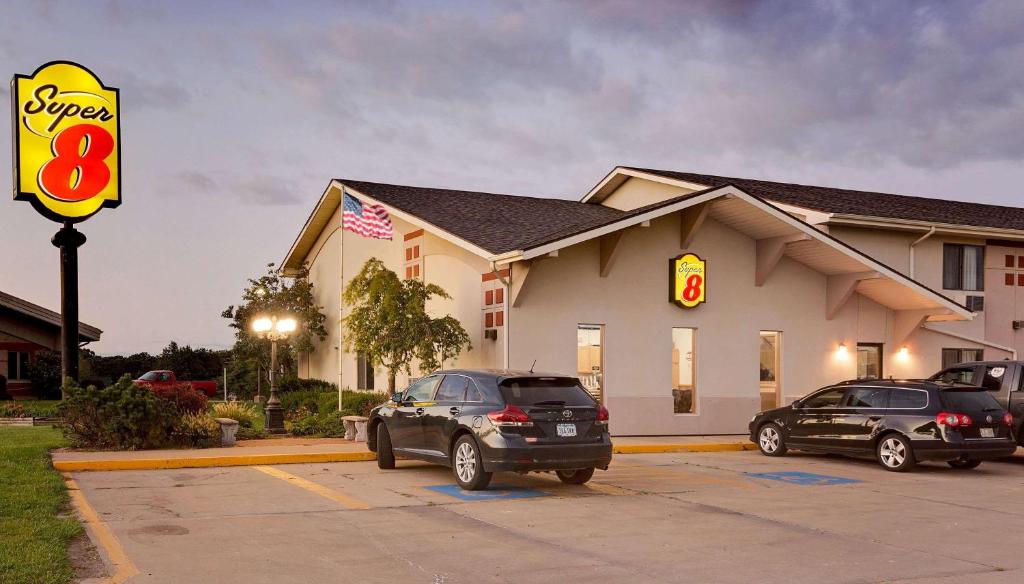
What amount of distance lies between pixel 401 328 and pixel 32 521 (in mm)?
11512

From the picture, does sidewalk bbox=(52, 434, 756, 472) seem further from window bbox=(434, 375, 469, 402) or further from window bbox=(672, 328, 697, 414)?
window bbox=(434, 375, 469, 402)

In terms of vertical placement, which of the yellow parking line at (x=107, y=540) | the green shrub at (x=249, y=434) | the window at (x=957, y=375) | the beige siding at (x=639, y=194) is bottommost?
the green shrub at (x=249, y=434)

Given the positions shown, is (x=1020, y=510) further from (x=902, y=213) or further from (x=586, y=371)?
(x=902, y=213)

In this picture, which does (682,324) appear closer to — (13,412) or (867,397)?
(867,397)

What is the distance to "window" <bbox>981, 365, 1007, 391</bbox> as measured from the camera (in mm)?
18594

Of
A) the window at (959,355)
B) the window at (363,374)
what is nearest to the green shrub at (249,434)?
the window at (363,374)

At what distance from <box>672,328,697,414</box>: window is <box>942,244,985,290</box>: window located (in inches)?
355

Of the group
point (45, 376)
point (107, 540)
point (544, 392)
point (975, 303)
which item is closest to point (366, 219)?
point (544, 392)

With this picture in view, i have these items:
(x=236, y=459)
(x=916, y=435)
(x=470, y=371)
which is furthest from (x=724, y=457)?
(x=236, y=459)

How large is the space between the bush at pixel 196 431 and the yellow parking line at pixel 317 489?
7.98 feet

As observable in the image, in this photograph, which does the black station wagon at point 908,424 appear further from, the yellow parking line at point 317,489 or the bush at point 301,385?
the bush at point 301,385

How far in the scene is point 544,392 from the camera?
525 inches

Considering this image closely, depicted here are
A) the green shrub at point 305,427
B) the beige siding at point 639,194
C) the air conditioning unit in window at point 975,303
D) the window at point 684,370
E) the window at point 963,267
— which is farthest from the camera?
the window at point 963,267

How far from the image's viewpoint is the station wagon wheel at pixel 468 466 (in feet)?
42.8
